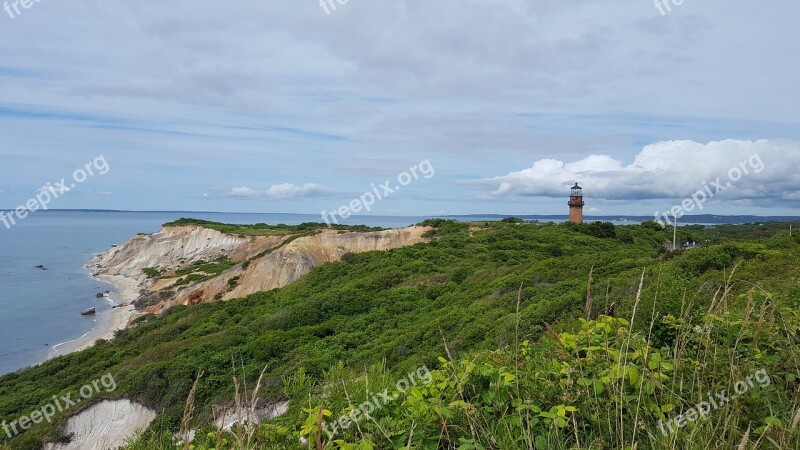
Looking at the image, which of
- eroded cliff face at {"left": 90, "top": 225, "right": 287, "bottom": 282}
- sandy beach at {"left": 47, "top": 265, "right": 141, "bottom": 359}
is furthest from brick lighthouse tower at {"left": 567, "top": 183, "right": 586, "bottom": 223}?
sandy beach at {"left": 47, "top": 265, "right": 141, "bottom": 359}

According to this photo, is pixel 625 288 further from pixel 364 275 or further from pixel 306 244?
pixel 306 244

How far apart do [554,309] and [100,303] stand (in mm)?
49695

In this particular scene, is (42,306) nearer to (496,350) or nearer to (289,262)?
(289,262)

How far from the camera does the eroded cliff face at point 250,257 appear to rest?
36188 mm

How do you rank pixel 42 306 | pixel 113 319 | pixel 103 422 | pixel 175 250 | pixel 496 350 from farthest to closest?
1. pixel 175 250
2. pixel 42 306
3. pixel 113 319
4. pixel 103 422
5. pixel 496 350

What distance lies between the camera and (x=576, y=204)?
48.2m

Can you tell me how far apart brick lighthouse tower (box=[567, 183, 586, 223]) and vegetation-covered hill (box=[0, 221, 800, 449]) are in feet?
19.4

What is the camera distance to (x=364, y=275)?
28266mm

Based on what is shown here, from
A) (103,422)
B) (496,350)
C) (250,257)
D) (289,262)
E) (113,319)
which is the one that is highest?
(496,350)

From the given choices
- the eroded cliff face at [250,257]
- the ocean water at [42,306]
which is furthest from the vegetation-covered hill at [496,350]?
the ocean water at [42,306]

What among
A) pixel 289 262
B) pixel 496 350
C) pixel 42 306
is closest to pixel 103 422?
pixel 496 350

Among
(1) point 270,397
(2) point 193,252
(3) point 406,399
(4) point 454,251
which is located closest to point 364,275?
(4) point 454,251

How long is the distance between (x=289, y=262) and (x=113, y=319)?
1759 centimetres

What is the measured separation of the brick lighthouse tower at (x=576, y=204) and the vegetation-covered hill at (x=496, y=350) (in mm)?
5923
